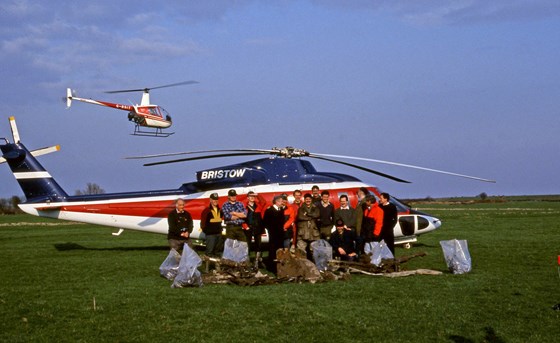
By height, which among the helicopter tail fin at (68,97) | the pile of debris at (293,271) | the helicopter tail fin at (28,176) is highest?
the helicopter tail fin at (68,97)

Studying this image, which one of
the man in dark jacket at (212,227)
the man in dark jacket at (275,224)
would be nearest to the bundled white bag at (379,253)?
the man in dark jacket at (275,224)

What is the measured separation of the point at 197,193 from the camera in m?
18.6

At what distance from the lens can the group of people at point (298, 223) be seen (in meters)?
14.1

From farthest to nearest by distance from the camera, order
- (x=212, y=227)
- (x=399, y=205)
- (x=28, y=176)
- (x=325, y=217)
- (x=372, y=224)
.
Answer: (x=28, y=176)
(x=399, y=205)
(x=212, y=227)
(x=325, y=217)
(x=372, y=224)

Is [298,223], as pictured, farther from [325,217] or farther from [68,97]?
[68,97]

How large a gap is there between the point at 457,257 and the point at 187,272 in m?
5.81

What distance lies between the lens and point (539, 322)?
8.36 meters

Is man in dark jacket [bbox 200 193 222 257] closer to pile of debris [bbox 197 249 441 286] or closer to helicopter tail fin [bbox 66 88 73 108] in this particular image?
pile of debris [bbox 197 249 441 286]

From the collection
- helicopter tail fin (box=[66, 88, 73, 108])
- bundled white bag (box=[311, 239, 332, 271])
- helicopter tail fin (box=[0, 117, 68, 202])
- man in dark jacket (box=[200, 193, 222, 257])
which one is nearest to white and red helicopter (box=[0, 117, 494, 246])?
helicopter tail fin (box=[0, 117, 68, 202])

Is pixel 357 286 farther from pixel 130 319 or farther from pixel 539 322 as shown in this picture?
pixel 130 319

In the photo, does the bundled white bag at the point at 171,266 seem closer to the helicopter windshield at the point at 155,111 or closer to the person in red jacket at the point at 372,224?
the person in red jacket at the point at 372,224

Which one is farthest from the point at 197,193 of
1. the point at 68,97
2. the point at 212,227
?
the point at 68,97

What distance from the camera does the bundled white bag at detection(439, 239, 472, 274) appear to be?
13.1 metres

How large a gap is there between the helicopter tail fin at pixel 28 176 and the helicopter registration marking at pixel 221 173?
15.6 feet
